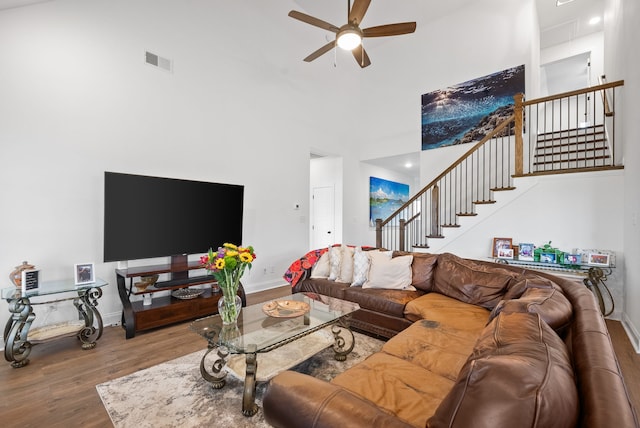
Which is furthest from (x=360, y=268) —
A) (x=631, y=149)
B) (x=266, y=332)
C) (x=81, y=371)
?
(x=631, y=149)

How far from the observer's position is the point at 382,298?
2.83 metres

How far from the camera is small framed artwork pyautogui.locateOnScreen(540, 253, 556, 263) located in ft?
12.2

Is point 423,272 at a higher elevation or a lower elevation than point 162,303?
→ higher

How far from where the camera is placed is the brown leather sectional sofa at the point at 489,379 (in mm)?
687

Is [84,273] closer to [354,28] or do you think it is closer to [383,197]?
[354,28]

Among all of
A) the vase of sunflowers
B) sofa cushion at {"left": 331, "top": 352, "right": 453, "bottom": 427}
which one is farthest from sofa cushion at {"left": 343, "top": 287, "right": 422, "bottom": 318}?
the vase of sunflowers

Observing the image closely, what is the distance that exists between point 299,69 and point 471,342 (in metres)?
5.45

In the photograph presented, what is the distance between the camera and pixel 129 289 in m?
3.32

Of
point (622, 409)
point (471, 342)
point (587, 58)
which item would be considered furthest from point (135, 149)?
point (587, 58)

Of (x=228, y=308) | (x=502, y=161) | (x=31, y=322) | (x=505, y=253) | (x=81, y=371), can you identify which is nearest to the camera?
(x=228, y=308)

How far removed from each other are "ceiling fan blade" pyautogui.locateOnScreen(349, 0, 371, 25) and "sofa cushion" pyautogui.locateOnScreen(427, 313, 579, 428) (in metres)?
3.13

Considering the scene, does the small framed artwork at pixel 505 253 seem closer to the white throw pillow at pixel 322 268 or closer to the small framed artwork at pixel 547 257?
the small framed artwork at pixel 547 257

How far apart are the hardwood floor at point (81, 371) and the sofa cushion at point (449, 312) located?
3.38ft

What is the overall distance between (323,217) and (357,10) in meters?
4.61
